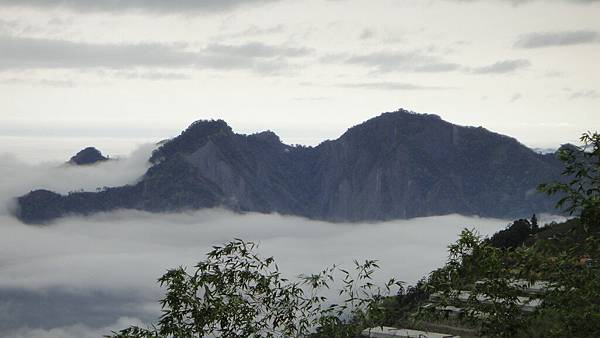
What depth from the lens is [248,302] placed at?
2736 centimetres

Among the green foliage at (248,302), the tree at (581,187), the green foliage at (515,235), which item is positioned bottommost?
the green foliage at (515,235)

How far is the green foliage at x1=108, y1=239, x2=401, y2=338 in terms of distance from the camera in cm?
2614

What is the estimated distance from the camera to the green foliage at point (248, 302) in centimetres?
2614

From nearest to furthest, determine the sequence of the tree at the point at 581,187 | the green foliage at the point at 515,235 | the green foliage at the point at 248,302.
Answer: the tree at the point at 581,187
the green foliage at the point at 248,302
the green foliage at the point at 515,235

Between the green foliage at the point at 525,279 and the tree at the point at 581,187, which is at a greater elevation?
the tree at the point at 581,187

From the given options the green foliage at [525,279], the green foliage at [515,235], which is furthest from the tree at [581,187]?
the green foliage at [515,235]

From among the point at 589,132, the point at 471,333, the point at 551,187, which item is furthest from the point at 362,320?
the point at 471,333

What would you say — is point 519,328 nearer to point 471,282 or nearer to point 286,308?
point 471,282

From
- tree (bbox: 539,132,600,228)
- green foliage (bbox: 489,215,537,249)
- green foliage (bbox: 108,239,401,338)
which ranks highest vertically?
tree (bbox: 539,132,600,228)

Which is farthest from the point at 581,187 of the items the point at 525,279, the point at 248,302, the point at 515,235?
the point at 515,235

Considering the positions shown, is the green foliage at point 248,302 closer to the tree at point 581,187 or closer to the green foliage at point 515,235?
the tree at point 581,187

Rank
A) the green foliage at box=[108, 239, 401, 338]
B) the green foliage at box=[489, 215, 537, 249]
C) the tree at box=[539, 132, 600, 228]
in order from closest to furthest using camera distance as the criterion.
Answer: the tree at box=[539, 132, 600, 228], the green foliage at box=[108, 239, 401, 338], the green foliage at box=[489, 215, 537, 249]

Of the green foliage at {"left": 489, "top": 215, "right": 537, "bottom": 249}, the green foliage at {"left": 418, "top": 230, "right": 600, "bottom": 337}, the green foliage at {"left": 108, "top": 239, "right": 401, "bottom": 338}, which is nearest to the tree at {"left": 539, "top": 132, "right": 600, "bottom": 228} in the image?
the green foliage at {"left": 418, "top": 230, "right": 600, "bottom": 337}

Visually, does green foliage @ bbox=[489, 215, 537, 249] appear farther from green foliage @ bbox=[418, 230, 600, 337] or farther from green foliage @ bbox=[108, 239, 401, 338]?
green foliage @ bbox=[418, 230, 600, 337]
